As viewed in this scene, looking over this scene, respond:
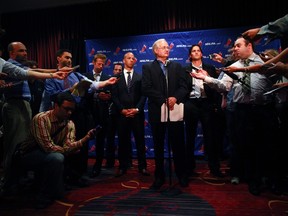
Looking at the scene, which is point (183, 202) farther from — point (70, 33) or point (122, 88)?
point (70, 33)

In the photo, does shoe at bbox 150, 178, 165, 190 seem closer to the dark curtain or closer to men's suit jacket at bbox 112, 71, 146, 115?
men's suit jacket at bbox 112, 71, 146, 115

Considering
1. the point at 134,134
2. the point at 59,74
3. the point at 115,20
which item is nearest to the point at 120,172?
the point at 134,134

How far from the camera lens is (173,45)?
562cm

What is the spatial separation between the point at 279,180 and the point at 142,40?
11.9 feet

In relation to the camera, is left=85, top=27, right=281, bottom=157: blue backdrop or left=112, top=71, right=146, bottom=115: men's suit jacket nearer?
left=112, top=71, right=146, bottom=115: men's suit jacket

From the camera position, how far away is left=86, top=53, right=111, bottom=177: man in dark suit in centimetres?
429

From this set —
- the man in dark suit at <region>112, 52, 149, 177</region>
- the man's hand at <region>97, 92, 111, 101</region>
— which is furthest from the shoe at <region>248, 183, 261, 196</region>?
the man's hand at <region>97, 92, 111, 101</region>

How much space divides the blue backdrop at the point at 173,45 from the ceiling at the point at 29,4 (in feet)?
3.34

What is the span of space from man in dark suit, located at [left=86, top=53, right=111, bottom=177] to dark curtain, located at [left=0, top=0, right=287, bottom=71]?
5.89 feet

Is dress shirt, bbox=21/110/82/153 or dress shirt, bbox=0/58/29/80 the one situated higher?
dress shirt, bbox=0/58/29/80

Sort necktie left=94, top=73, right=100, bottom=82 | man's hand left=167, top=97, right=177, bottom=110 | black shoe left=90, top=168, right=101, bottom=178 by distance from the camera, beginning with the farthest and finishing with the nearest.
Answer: necktie left=94, top=73, right=100, bottom=82
black shoe left=90, top=168, right=101, bottom=178
man's hand left=167, top=97, right=177, bottom=110

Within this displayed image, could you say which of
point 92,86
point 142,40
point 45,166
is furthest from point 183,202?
point 142,40

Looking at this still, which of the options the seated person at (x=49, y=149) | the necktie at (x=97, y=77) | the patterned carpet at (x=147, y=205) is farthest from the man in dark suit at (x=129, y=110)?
the seated person at (x=49, y=149)

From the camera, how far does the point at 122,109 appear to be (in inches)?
164
